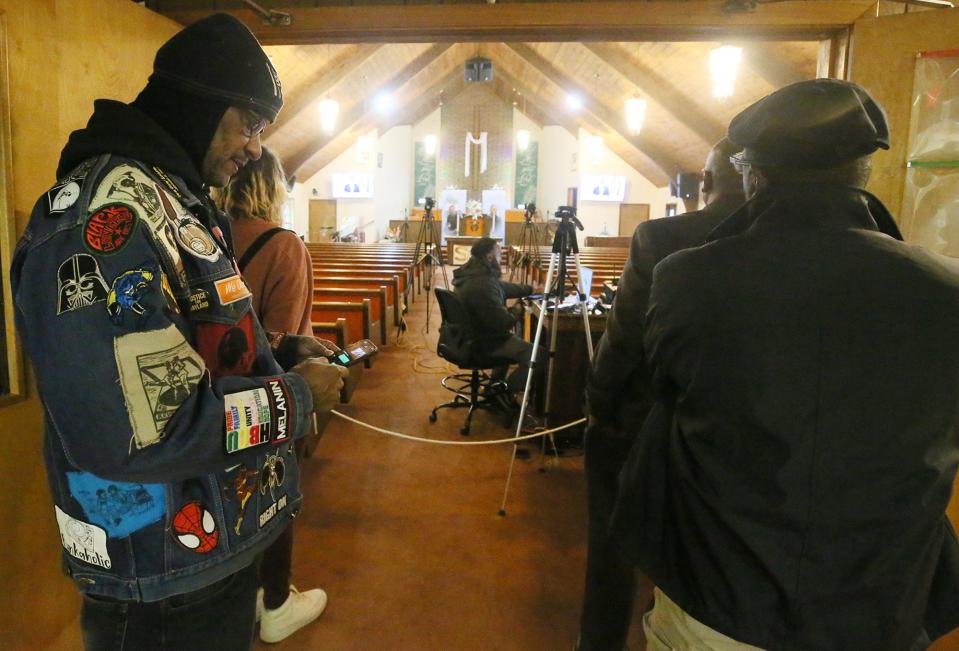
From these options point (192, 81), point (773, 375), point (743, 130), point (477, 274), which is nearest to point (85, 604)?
point (192, 81)

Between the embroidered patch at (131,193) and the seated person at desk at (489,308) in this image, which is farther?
the seated person at desk at (489,308)

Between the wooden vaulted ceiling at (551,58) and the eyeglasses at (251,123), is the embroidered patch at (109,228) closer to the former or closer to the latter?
the eyeglasses at (251,123)

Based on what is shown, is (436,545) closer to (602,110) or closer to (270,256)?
(270,256)

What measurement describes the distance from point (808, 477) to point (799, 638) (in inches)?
8.4

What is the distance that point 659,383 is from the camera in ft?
2.85

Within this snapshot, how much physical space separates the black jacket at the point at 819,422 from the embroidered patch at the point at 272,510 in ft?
2.13

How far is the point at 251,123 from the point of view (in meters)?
0.90

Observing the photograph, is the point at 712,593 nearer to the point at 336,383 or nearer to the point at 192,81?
the point at 336,383

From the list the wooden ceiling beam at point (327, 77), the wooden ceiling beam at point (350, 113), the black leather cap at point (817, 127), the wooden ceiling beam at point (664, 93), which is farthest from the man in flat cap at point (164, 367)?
the wooden ceiling beam at point (350, 113)

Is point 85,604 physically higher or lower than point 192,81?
lower

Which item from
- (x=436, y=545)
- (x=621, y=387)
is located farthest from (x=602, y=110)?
(x=621, y=387)

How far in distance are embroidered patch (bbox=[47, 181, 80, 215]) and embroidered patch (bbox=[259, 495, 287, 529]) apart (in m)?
0.51

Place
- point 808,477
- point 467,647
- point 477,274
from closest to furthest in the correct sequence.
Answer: point 808,477, point 467,647, point 477,274

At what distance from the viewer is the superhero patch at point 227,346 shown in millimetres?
794
